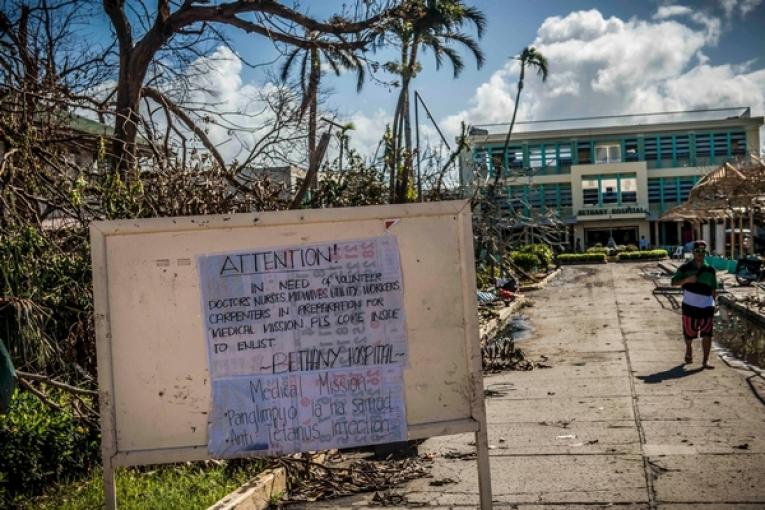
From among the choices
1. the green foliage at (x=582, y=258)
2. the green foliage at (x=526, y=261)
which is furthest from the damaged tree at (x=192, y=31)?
the green foliage at (x=582, y=258)

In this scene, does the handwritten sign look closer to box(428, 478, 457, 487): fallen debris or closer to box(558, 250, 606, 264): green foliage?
box(428, 478, 457, 487): fallen debris

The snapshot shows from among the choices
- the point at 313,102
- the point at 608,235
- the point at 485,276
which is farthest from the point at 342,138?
the point at 608,235

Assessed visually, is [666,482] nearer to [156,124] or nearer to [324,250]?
[324,250]

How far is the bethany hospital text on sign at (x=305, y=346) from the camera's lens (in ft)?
14.3

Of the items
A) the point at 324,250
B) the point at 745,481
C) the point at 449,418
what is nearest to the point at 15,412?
the point at 324,250

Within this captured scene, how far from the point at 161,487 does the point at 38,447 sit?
3.19 ft

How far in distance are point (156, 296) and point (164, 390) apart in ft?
1.64

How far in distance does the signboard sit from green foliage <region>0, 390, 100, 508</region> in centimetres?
194

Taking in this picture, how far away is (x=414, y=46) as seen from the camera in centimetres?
1902

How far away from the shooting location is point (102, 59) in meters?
10.2

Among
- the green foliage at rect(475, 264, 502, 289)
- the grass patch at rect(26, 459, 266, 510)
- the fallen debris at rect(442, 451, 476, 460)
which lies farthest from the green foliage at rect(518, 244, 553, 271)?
the grass patch at rect(26, 459, 266, 510)

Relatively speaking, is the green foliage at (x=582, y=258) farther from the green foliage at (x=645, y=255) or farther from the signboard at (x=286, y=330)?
the signboard at (x=286, y=330)

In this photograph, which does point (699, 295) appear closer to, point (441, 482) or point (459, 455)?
point (459, 455)

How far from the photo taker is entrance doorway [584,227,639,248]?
65375 millimetres
